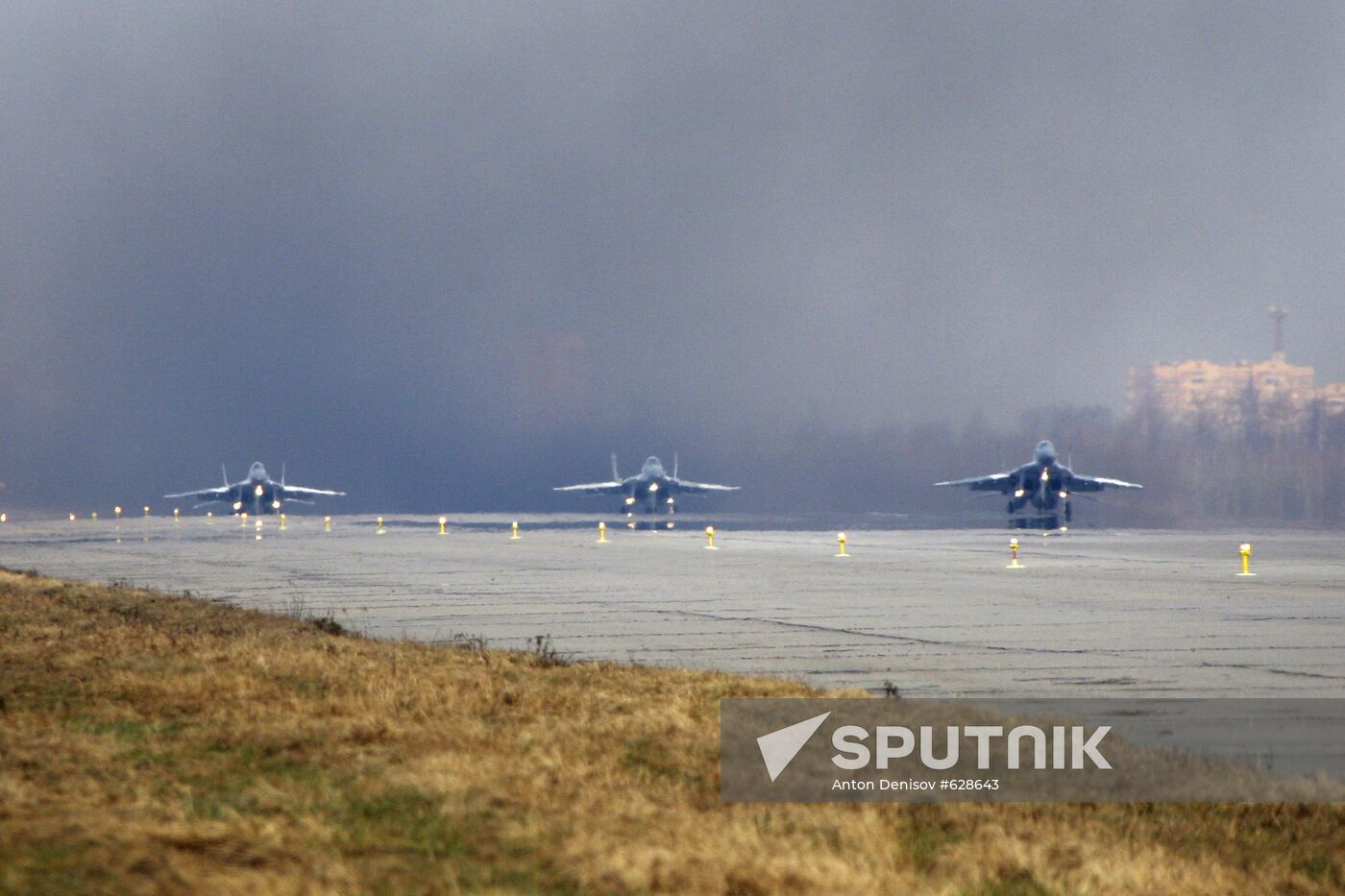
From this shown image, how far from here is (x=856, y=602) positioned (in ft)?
85.0

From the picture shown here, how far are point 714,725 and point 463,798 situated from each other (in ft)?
10.8

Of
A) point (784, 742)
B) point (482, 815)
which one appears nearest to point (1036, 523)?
point (784, 742)

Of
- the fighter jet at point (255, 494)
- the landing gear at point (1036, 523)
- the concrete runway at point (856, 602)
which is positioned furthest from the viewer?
the fighter jet at point (255, 494)

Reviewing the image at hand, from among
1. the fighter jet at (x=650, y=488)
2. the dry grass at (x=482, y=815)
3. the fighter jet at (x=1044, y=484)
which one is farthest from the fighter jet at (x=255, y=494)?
the dry grass at (x=482, y=815)

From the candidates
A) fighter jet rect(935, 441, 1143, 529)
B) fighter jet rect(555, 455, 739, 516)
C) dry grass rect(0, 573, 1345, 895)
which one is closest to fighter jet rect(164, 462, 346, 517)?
fighter jet rect(555, 455, 739, 516)

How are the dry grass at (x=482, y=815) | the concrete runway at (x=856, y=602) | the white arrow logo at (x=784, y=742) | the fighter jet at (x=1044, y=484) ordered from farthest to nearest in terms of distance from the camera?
the fighter jet at (x=1044, y=484), the concrete runway at (x=856, y=602), the white arrow logo at (x=784, y=742), the dry grass at (x=482, y=815)

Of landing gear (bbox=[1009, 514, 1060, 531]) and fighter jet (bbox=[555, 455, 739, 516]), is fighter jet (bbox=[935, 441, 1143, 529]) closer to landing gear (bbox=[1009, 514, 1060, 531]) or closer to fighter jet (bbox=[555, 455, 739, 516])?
landing gear (bbox=[1009, 514, 1060, 531])

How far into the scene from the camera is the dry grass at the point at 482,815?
648cm

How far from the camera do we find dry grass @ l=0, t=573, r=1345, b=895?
6.48 meters

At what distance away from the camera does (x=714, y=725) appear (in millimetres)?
11016

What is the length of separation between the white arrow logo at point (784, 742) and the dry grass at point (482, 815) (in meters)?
0.36

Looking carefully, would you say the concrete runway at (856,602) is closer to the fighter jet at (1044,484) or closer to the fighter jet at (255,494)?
the fighter jet at (1044,484)

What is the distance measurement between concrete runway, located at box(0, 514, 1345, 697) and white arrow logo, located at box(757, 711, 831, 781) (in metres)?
3.10

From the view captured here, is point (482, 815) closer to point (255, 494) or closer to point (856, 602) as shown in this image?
point (856, 602)
